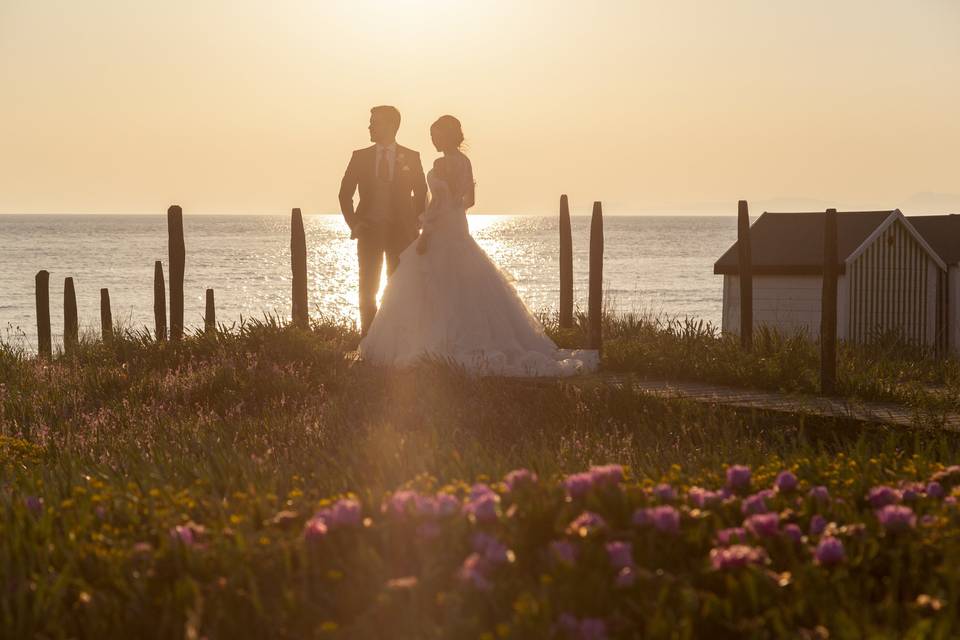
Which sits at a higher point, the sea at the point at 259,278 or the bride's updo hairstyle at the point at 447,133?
the bride's updo hairstyle at the point at 447,133

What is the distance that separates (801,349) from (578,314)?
5.37m

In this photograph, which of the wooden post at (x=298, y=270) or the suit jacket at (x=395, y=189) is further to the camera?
the wooden post at (x=298, y=270)

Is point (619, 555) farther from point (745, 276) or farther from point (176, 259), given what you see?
point (176, 259)

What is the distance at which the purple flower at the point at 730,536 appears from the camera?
4297 millimetres

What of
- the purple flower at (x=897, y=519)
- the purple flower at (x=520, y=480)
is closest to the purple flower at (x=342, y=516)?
the purple flower at (x=520, y=480)

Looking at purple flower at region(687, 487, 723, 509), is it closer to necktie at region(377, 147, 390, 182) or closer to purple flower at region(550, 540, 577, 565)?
purple flower at region(550, 540, 577, 565)

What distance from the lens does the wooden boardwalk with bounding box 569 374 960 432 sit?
9578mm

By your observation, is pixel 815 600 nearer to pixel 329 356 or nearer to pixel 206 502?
pixel 206 502

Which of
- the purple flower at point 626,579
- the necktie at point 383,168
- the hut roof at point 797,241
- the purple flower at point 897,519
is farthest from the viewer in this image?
the hut roof at point 797,241

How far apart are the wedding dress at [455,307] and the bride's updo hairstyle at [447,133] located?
14 cm

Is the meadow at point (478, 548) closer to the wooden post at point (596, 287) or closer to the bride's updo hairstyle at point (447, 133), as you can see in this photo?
the bride's updo hairstyle at point (447, 133)

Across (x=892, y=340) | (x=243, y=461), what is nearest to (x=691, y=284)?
(x=892, y=340)

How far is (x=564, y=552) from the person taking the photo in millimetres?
4113

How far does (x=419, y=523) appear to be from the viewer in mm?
4391
